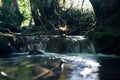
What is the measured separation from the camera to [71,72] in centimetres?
1497

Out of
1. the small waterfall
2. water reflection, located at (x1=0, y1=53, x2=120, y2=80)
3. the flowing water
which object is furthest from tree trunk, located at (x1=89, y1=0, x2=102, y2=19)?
water reflection, located at (x1=0, y1=53, x2=120, y2=80)

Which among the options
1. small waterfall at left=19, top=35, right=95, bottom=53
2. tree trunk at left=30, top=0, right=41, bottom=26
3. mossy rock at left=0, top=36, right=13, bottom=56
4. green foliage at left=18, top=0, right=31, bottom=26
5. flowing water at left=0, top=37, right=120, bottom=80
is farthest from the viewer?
green foliage at left=18, top=0, right=31, bottom=26

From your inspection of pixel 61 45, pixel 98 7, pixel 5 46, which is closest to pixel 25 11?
pixel 98 7

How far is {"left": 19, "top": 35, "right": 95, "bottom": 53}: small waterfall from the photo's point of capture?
24.0m

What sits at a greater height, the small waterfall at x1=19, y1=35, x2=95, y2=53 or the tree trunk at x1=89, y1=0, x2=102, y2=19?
the tree trunk at x1=89, y1=0, x2=102, y2=19

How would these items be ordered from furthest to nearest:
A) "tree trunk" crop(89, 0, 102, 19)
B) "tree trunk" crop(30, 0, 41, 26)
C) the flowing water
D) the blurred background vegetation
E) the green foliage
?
the green foliage < "tree trunk" crop(30, 0, 41, 26) < the blurred background vegetation < "tree trunk" crop(89, 0, 102, 19) < the flowing water

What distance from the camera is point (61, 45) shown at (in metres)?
24.1

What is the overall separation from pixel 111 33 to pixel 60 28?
731 centimetres

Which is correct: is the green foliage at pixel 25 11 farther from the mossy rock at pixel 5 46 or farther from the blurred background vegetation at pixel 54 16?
the mossy rock at pixel 5 46

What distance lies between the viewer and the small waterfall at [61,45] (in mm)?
24031

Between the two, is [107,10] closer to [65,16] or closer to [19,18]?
[65,16]

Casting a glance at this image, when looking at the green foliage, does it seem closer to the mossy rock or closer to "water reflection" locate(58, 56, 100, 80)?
the mossy rock

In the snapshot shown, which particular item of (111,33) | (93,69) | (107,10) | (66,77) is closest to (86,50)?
(111,33)

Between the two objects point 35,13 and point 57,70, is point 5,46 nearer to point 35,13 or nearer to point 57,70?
point 57,70
